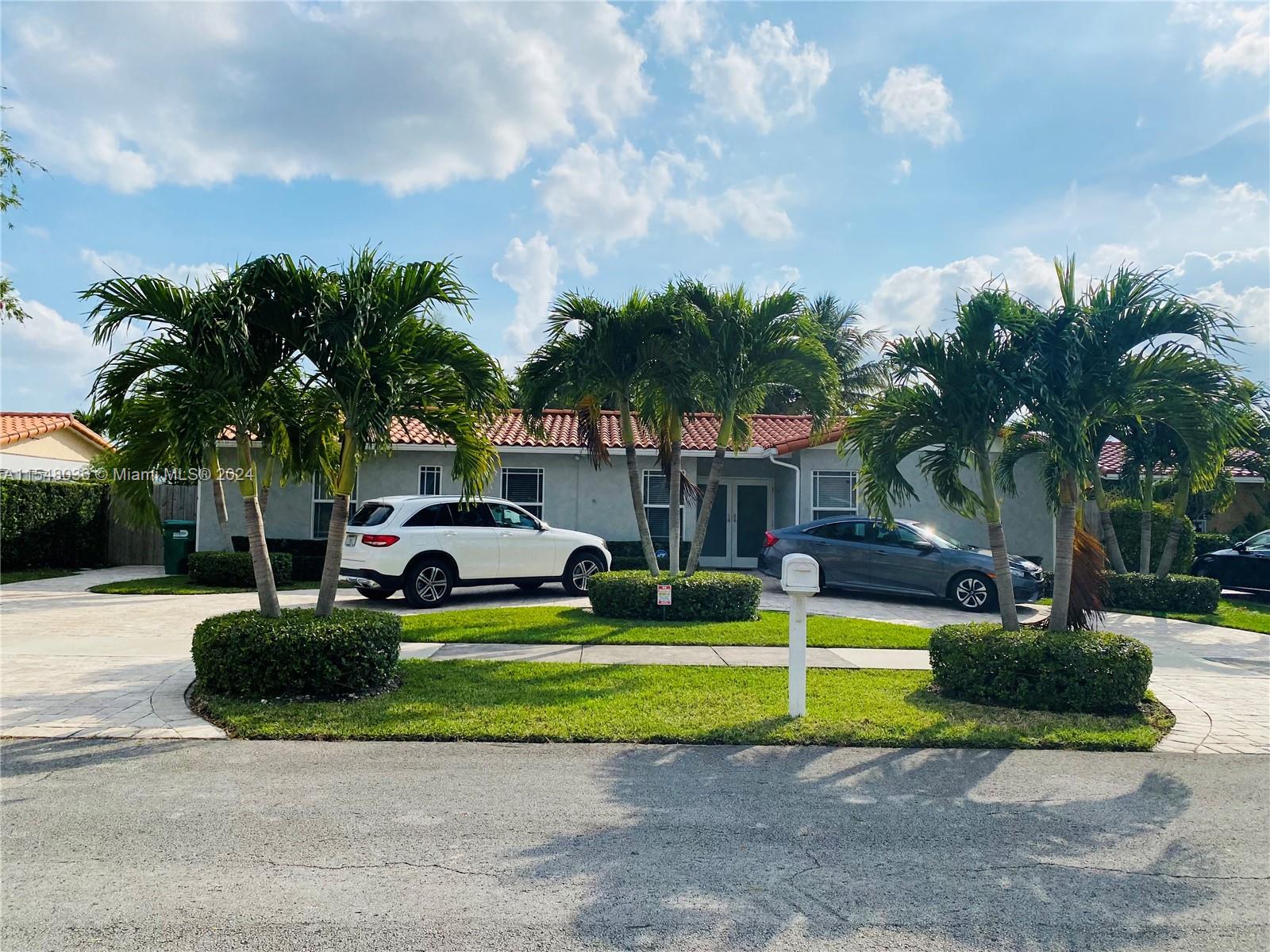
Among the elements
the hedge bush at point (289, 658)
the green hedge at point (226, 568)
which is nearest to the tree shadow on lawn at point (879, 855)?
the hedge bush at point (289, 658)

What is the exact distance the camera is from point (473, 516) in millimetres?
13195

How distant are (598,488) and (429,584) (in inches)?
253

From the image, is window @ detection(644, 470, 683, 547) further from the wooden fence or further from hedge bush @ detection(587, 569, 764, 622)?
the wooden fence

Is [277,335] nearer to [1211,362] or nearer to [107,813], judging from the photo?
[107,813]

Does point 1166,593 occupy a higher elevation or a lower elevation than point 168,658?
higher

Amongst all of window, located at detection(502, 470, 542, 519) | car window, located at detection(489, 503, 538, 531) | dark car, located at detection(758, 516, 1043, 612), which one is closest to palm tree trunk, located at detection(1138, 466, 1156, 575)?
dark car, located at detection(758, 516, 1043, 612)

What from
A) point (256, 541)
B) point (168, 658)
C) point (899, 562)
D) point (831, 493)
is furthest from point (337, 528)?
point (831, 493)

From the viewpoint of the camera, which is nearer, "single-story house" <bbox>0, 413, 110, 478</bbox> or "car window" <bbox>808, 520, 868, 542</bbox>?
"car window" <bbox>808, 520, 868, 542</bbox>

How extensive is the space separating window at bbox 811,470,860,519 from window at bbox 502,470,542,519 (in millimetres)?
5847

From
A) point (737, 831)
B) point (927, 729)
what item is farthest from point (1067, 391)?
point (737, 831)

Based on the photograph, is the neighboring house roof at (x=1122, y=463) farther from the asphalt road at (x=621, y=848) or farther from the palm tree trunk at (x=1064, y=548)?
the asphalt road at (x=621, y=848)

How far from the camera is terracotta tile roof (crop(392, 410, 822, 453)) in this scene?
58.4ft

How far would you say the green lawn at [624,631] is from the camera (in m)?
10.0

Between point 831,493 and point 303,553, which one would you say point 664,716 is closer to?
point 831,493
